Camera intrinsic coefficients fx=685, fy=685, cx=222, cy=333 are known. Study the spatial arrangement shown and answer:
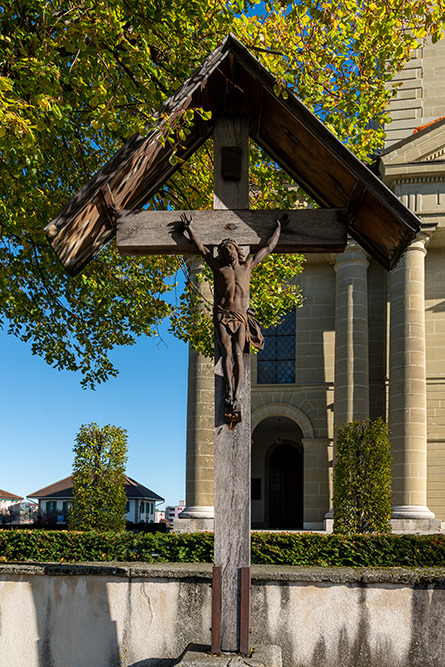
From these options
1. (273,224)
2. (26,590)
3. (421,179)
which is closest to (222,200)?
(273,224)

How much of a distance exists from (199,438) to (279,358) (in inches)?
213

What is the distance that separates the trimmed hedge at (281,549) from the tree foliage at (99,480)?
360 inches

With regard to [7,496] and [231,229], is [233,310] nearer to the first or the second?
[231,229]

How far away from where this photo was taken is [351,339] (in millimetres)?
23797

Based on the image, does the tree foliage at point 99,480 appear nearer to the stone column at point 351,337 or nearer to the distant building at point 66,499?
the stone column at point 351,337

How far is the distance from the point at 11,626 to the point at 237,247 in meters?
4.88

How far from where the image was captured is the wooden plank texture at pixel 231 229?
→ 5168 mm

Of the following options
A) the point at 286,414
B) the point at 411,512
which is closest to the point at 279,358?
the point at 286,414

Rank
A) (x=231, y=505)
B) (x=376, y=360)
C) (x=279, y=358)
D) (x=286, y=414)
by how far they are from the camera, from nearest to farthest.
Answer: (x=231, y=505) → (x=376, y=360) → (x=286, y=414) → (x=279, y=358)

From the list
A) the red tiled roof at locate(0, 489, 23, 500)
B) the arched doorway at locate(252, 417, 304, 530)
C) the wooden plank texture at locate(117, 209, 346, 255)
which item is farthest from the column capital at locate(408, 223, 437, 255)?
the red tiled roof at locate(0, 489, 23, 500)

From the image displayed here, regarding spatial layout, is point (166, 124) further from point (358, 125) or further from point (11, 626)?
point (358, 125)

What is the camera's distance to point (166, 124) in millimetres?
5160

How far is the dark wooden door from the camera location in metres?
29.0

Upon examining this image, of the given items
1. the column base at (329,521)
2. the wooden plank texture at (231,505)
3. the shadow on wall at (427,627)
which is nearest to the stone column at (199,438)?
the column base at (329,521)
